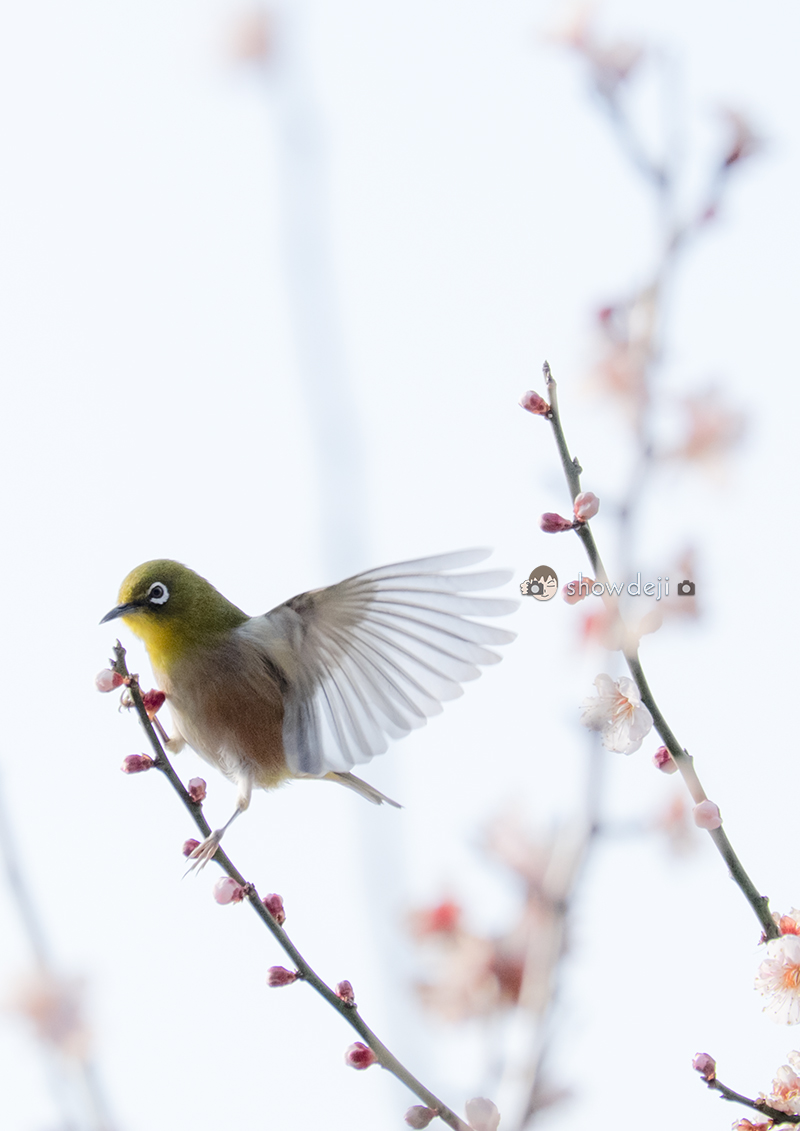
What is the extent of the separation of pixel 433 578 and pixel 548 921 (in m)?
0.66

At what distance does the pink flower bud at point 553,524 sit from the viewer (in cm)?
150

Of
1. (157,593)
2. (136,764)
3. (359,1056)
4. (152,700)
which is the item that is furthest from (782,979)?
(157,593)

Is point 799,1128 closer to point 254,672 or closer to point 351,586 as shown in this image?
point 351,586

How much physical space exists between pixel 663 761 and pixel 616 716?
104 millimetres

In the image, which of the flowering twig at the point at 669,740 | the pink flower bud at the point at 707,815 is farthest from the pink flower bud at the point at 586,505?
the pink flower bud at the point at 707,815

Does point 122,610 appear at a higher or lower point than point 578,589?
higher

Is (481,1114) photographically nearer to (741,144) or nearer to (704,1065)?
(704,1065)

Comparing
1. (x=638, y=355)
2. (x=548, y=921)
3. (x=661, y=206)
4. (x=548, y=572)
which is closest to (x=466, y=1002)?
(x=548, y=921)

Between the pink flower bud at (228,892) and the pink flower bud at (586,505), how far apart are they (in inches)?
30.0

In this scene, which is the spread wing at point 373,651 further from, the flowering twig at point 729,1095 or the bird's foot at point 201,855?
the flowering twig at point 729,1095

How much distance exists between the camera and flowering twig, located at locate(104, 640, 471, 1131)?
4.64 feet

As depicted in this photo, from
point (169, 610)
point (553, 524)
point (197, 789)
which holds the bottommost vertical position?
point (197, 789)

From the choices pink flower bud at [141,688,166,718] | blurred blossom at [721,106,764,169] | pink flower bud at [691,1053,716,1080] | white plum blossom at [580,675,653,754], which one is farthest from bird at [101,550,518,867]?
blurred blossom at [721,106,764,169]

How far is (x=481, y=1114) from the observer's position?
1.49 metres
